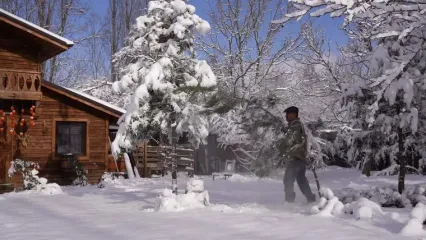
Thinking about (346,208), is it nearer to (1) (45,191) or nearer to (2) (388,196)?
(2) (388,196)

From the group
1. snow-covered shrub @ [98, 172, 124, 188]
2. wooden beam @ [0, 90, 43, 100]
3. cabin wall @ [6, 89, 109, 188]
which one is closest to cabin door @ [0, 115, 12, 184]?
cabin wall @ [6, 89, 109, 188]

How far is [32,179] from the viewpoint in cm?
1395

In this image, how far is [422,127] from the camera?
9.38 m

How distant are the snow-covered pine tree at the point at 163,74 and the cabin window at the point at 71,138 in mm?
3470

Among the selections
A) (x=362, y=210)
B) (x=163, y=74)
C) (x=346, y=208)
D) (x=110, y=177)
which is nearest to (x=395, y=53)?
(x=346, y=208)

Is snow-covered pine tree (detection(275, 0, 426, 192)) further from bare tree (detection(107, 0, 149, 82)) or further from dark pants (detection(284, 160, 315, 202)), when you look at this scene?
bare tree (detection(107, 0, 149, 82))

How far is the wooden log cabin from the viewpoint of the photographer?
15.1 metres

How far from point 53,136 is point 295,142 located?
11260mm

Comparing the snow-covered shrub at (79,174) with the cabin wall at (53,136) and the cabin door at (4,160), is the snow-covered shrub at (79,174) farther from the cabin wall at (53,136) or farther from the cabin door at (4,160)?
the cabin door at (4,160)

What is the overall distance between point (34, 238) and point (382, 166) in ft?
64.1

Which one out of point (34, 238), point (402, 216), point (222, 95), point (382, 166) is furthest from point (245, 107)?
point (382, 166)

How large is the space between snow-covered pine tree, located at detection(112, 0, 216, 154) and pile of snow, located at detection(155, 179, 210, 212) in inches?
97.1

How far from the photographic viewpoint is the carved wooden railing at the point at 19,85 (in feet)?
48.7

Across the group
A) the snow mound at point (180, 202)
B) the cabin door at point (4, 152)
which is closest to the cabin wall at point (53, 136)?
the cabin door at point (4, 152)
